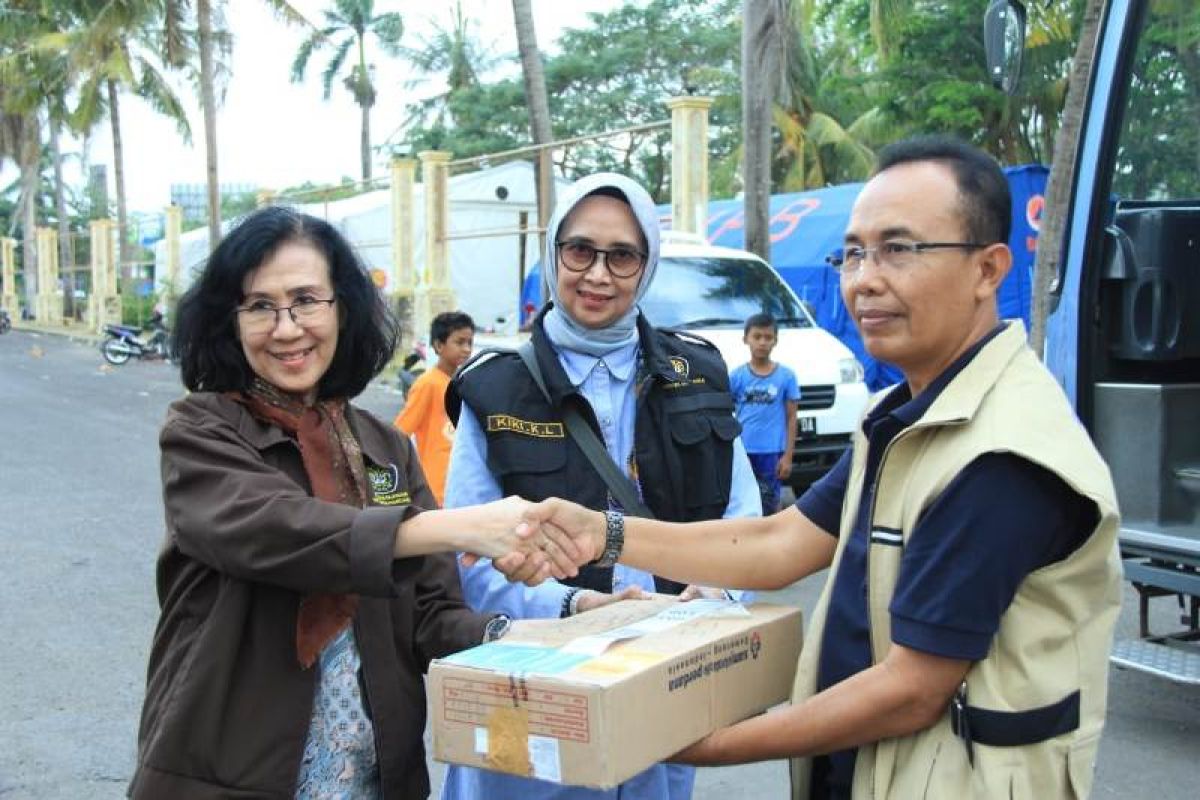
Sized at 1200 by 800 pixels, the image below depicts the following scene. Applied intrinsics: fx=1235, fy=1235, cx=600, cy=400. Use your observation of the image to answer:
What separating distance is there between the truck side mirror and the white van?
15.4ft

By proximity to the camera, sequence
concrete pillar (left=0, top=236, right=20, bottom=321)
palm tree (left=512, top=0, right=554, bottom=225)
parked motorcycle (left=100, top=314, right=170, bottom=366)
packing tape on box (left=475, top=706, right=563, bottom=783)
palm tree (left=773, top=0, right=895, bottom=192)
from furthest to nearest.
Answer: concrete pillar (left=0, top=236, right=20, bottom=321) < palm tree (left=773, top=0, right=895, bottom=192) < parked motorcycle (left=100, top=314, right=170, bottom=366) < palm tree (left=512, top=0, right=554, bottom=225) < packing tape on box (left=475, top=706, right=563, bottom=783)

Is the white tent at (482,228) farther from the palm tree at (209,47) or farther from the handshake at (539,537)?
the handshake at (539,537)

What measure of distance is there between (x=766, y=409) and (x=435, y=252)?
552 inches

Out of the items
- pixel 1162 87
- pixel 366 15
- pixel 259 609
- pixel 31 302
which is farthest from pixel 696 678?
pixel 31 302

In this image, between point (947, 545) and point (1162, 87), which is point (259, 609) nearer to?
point (947, 545)

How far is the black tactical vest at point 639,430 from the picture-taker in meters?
2.58

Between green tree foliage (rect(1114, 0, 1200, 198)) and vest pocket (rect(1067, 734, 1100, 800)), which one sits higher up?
green tree foliage (rect(1114, 0, 1200, 198))

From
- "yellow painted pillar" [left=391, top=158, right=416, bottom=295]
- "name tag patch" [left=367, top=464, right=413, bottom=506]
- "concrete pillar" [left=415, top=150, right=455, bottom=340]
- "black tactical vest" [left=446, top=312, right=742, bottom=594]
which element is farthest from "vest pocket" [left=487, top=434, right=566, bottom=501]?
"yellow painted pillar" [left=391, top=158, right=416, bottom=295]

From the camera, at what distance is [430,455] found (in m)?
7.04

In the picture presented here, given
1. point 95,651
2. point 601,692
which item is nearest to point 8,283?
point 95,651

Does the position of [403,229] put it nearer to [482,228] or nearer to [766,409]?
[482,228]

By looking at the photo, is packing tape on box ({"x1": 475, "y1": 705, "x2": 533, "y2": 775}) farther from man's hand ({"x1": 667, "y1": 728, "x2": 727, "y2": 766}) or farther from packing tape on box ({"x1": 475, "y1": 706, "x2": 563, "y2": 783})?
man's hand ({"x1": 667, "y1": 728, "x2": 727, "y2": 766})

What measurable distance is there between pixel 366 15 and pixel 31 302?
1751 cm

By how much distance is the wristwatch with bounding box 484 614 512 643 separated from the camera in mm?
2301
